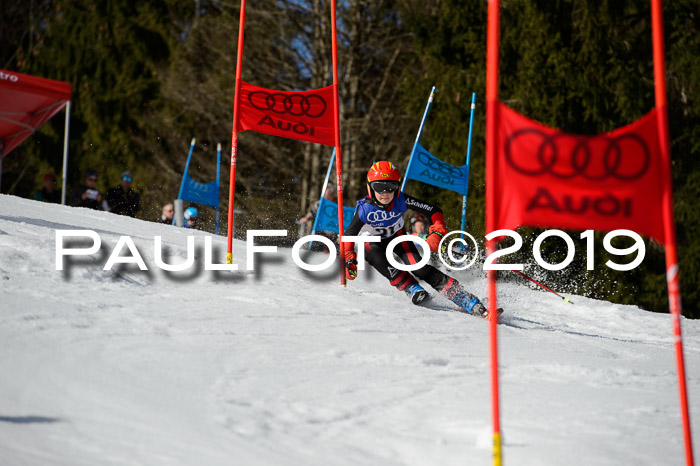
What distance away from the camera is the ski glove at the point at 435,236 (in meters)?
7.61

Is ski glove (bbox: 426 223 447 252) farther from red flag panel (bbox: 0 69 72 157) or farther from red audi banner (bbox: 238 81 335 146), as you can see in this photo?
red flag panel (bbox: 0 69 72 157)

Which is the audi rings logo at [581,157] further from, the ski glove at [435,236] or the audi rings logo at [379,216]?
the audi rings logo at [379,216]

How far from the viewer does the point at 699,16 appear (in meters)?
14.7

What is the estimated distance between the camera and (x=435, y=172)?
1185 cm

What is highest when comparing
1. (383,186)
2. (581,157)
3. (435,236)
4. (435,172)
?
(435,172)

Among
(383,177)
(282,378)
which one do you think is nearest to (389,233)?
(383,177)

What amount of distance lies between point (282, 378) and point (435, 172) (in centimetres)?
783

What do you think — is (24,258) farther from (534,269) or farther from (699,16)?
(699,16)

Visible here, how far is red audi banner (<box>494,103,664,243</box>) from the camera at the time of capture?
3572 mm

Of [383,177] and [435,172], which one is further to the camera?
[435,172]

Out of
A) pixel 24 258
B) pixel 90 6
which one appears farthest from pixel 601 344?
pixel 90 6

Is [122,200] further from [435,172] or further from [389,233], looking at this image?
[389,233]

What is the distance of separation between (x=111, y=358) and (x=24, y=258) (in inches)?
86.4

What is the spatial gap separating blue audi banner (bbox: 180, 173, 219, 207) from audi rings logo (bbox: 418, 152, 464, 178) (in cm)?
402
